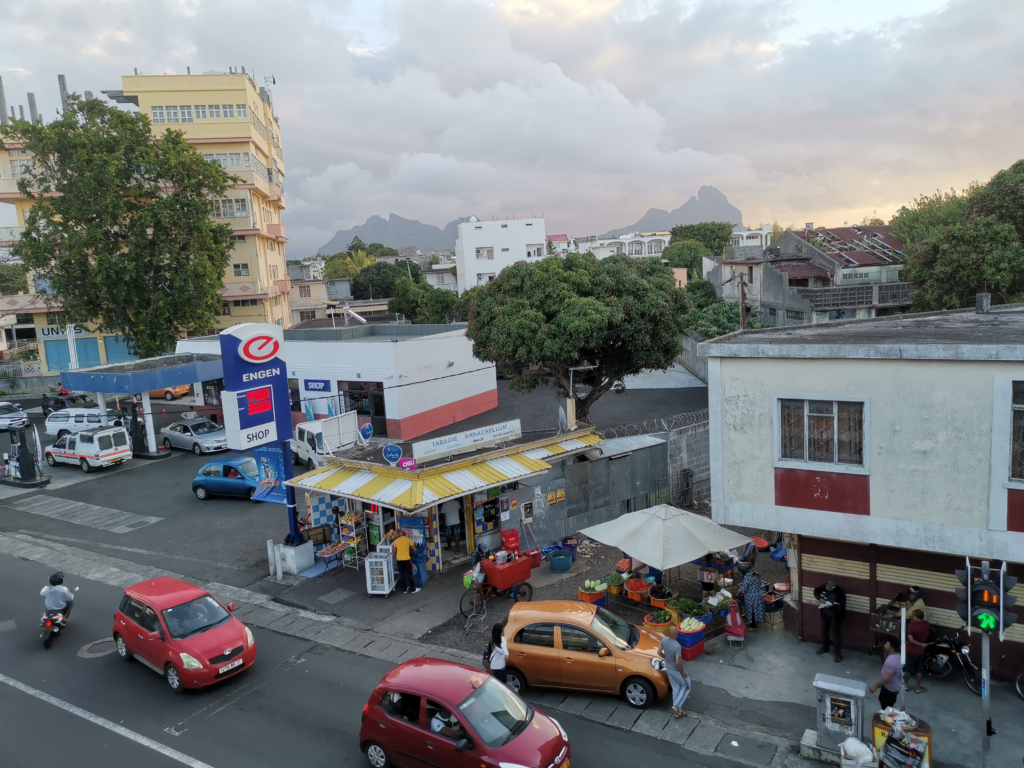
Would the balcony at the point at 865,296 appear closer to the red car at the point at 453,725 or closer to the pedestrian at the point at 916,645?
the pedestrian at the point at 916,645

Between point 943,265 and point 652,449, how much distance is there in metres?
15.8

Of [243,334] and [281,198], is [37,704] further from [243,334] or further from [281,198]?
[281,198]

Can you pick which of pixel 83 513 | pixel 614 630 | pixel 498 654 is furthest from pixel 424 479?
pixel 83 513

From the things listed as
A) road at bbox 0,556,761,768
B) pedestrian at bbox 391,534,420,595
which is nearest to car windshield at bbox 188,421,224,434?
road at bbox 0,556,761,768

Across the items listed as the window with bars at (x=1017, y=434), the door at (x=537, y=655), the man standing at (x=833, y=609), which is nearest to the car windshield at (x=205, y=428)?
the door at (x=537, y=655)

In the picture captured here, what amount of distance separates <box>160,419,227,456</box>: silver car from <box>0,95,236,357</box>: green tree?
956cm

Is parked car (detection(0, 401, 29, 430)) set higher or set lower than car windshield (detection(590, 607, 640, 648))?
higher

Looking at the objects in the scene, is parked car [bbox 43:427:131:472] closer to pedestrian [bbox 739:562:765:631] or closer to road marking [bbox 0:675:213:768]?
road marking [bbox 0:675:213:768]

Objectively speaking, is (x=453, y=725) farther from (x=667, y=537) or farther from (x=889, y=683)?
(x=667, y=537)

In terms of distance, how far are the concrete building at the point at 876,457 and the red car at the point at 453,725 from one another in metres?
5.49

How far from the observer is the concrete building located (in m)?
10.4

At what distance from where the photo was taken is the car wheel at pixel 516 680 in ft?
37.8

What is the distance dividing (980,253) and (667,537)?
809 inches

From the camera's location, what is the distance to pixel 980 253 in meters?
26.1
